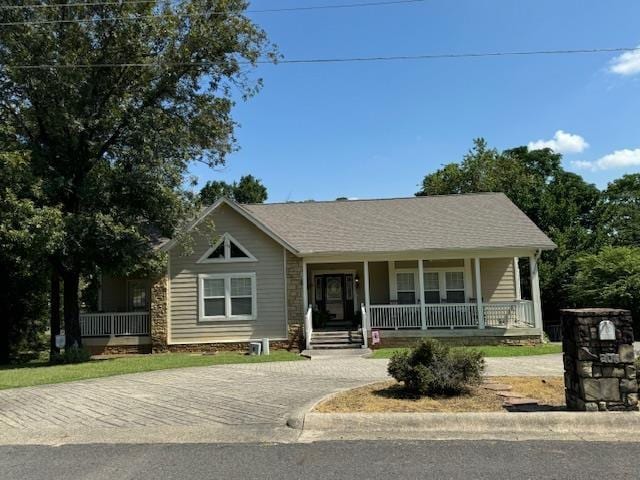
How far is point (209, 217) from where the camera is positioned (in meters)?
19.2

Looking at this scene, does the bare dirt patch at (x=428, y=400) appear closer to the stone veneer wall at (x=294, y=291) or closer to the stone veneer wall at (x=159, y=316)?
the stone veneer wall at (x=294, y=291)

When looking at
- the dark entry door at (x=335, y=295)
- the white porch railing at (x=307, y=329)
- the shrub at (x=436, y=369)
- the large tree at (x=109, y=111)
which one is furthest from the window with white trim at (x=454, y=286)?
the shrub at (x=436, y=369)

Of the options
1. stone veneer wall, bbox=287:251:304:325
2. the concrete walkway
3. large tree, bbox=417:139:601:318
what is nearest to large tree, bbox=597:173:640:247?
large tree, bbox=417:139:601:318

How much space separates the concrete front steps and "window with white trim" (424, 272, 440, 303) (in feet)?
10.9

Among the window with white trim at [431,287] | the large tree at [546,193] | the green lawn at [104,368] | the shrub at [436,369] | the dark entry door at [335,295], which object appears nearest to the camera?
the shrub at [436,369]

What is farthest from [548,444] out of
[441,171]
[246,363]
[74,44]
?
[441,171]

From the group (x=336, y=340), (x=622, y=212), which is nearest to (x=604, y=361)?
(x=336, y=340)

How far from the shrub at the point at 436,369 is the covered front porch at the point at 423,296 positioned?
9.61m

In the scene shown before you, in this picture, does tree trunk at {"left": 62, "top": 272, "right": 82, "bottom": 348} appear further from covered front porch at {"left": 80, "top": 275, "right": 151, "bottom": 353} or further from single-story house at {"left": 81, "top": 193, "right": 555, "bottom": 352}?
single-story house at {"left": 81, "top": 193, "right": 555, "bottom": 352}

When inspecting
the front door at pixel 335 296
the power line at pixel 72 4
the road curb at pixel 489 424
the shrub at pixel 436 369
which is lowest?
the road curb at pixel 489 424

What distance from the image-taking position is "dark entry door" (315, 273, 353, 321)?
71.4 ft

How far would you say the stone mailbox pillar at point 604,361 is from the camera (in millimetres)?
6770

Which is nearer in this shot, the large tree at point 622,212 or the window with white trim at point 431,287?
the window with white trim at point 431,287

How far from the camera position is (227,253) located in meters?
19.2
